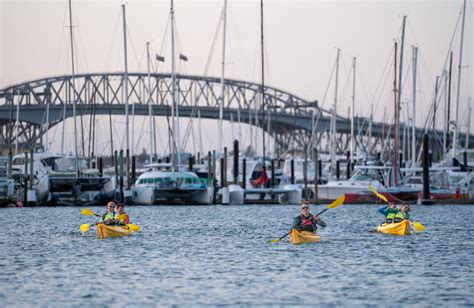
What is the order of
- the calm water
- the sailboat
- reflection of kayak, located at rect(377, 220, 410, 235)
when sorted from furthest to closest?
the sailboat, reflection of kayak, located at rect(377, 220, 410, 235), the calm water

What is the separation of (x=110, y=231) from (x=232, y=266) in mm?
10818

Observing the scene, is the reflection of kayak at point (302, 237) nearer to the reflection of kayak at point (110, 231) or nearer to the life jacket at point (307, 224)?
the life jacket at point (307, 224)

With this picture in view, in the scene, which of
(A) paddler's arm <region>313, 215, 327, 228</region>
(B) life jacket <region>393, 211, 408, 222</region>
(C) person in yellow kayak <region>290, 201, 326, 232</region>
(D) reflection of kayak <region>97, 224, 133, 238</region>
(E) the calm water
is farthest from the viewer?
(B) life jacket <region>393, 211, 408, 222</region>

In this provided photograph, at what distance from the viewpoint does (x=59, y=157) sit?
82.6 metres

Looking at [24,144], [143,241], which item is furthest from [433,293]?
[24,144]

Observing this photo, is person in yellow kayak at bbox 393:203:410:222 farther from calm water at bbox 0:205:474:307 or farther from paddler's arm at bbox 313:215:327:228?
paddler's arm at bbox 313:215:327:228

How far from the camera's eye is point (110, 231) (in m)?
40.8

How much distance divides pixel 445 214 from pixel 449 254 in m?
26.5

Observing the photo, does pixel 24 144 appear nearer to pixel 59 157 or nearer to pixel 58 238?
pixel 59 157

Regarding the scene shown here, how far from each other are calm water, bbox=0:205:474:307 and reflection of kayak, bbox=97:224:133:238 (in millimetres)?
331

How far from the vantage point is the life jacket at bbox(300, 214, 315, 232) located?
36.3 metres

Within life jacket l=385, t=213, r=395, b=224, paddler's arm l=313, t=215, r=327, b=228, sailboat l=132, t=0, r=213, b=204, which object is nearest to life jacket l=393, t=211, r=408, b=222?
life jacket l=385, t=213, r=395, b=224

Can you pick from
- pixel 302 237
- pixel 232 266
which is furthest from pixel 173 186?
pixel 232 266

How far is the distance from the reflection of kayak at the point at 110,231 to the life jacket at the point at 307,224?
7.74 metres
